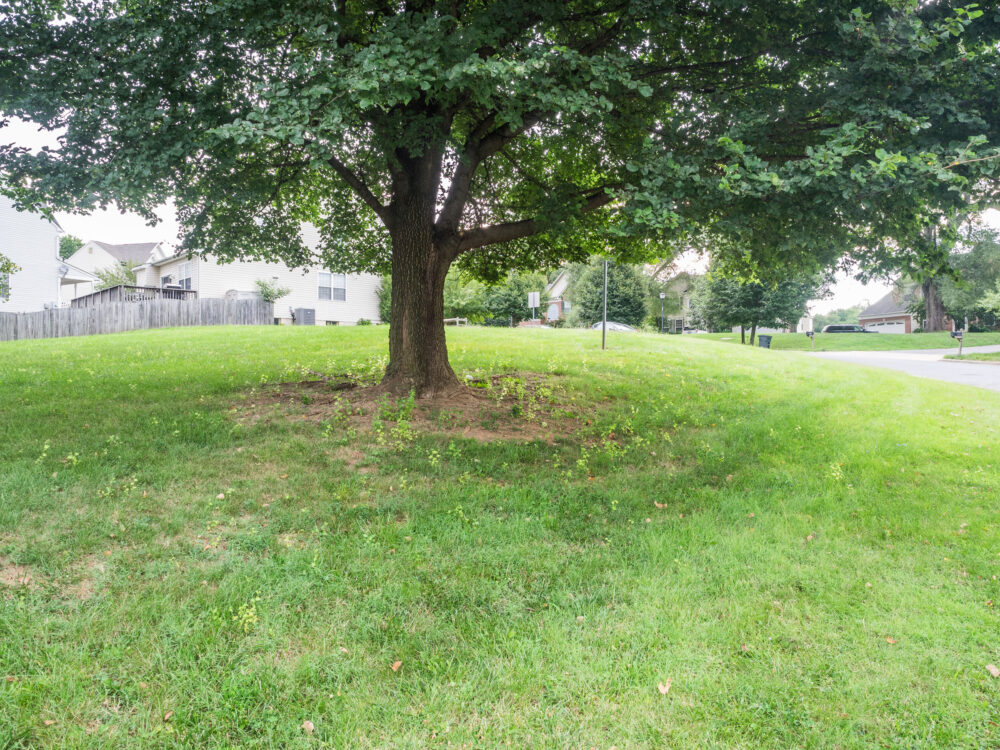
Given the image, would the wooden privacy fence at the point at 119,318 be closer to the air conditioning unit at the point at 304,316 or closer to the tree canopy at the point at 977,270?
the air conditioning unit at the point at 304,316

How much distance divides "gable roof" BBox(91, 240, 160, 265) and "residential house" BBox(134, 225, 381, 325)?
481 inches

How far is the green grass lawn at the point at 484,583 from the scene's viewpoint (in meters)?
2.50

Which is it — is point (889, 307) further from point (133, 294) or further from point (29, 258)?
point (29, 258)

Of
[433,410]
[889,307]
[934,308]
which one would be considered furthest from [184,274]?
[889,307]

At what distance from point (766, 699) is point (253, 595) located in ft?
9.73

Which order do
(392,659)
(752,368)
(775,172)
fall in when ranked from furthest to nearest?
1. (752,368)
2. (775,172)
3. (392,659)

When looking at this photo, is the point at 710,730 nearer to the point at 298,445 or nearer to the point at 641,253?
the point at 298,445

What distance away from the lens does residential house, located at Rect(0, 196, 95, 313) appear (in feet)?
83.6

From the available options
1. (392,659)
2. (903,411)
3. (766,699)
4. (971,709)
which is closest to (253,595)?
(392,659)

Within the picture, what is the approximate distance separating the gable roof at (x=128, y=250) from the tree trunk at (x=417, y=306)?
1645 inches

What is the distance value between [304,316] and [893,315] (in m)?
56.5

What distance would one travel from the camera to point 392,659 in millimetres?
2852

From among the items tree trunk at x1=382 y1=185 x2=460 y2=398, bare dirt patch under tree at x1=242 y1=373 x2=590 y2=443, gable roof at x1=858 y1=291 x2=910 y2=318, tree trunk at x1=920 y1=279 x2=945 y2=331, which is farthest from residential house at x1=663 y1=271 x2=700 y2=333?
tree trunk at x1=382 y1=185 x2=460 y2=398

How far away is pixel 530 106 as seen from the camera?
4.97m
